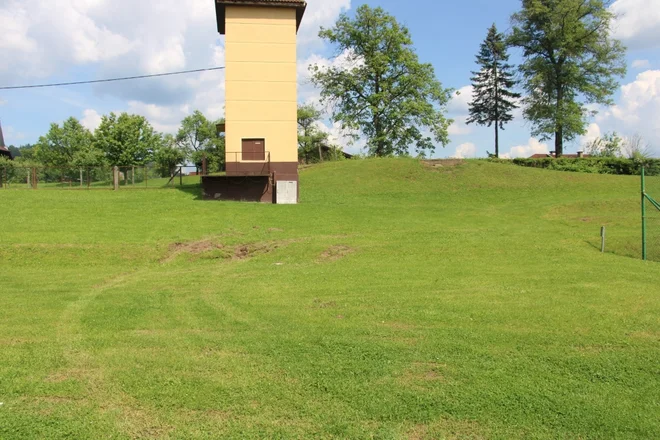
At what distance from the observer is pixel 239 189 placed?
27.7 m

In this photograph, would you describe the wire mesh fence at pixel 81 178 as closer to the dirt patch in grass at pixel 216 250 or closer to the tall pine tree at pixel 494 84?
the dirt patch in grass at pixel 216 250

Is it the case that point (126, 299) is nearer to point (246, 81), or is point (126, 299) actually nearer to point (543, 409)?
point (543, 409)

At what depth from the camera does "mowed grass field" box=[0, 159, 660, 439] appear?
420 centimetres

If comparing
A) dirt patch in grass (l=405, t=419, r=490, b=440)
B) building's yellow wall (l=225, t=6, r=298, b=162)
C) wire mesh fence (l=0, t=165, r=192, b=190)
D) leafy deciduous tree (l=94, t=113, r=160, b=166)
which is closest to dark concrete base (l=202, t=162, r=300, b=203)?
building's yellow wall (l=225, t=6, r=298, b=162)

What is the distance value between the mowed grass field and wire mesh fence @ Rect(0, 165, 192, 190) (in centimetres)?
1513

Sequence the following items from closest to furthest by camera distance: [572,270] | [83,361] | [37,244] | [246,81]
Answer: [83,361] → [572,270] → [37,244] → [246,81]

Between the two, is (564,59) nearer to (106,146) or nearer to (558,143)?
(558,143)

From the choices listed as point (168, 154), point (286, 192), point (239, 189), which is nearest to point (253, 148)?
point (239, 189)

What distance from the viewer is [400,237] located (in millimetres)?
16859

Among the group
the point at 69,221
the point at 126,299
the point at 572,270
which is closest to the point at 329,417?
the point at 126,299

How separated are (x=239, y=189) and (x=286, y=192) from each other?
2.74 metres

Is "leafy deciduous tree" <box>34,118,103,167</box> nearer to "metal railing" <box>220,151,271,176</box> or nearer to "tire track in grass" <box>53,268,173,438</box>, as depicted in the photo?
"metal railing" <box>220,151,271,176</box>

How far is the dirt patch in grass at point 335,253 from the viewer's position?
14.1 m

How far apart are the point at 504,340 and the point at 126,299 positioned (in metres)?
6.63
